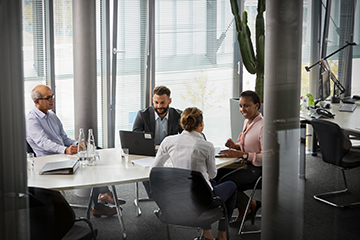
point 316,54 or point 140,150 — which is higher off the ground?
point 316,54

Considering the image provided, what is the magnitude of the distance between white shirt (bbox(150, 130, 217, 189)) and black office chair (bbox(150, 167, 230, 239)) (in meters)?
0.04

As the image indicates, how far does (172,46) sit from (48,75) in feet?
1.96

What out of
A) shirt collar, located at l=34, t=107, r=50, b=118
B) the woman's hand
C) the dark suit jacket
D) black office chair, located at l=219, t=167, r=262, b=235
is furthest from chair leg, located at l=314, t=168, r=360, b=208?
shirt collar, located at l=34, t=107, r=50, b=118

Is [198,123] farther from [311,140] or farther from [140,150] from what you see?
[140,150]

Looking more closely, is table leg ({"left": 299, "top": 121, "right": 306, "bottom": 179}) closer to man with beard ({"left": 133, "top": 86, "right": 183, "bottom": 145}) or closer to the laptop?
man with beard ({"left": 133, "top": 86, "right": 183, "bottom": 145})

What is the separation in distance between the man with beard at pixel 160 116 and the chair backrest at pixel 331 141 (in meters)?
0.64

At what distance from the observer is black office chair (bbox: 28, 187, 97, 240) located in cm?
156

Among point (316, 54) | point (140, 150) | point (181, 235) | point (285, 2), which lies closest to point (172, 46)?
point (285, 2)

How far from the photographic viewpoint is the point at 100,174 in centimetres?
218

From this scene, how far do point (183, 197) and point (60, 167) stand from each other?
35.1 inches

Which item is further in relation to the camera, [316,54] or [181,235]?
[181,235]

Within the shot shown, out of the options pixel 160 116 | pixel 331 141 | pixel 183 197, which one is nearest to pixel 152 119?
pixel 160 116

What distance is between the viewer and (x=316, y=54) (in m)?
1.23

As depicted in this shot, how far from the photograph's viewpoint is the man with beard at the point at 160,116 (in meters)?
1.72
